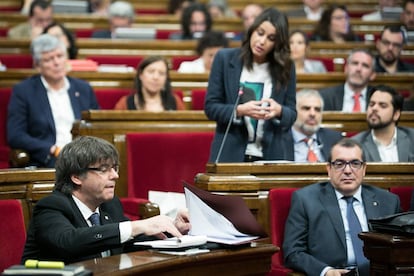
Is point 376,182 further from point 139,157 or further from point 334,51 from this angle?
point 334,51

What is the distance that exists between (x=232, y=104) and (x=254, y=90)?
0.39 feet

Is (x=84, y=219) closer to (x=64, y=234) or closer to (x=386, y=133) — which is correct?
(x=64, y=234)

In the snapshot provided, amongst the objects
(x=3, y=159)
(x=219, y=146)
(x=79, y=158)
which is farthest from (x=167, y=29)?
(x=79, y=158)

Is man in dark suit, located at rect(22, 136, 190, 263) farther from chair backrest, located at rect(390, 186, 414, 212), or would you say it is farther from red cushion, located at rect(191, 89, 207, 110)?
red cushion, located at rect(191, 89, 207, 110)

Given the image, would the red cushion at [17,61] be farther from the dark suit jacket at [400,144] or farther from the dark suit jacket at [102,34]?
the dark suit jacket at [400,144]

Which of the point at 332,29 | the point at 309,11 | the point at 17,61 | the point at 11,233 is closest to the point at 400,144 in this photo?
the point at 11,233

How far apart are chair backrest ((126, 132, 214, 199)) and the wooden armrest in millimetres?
508

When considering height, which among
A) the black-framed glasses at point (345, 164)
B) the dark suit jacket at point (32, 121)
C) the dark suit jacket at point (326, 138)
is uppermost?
the dark suit jacket at point (32, 121)

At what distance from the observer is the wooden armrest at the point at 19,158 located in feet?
16.5

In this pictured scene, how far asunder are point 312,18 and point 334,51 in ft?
5.02

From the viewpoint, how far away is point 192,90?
6.09m

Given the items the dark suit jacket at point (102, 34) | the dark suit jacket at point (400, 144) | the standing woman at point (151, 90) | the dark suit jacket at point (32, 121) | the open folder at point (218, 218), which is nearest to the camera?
the open folder at point (218, 218)

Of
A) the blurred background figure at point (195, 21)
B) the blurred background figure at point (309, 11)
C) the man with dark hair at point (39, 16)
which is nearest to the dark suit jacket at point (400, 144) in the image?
the blurred background figure at point (195, 21)

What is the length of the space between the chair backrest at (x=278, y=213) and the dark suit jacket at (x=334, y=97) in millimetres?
2094
